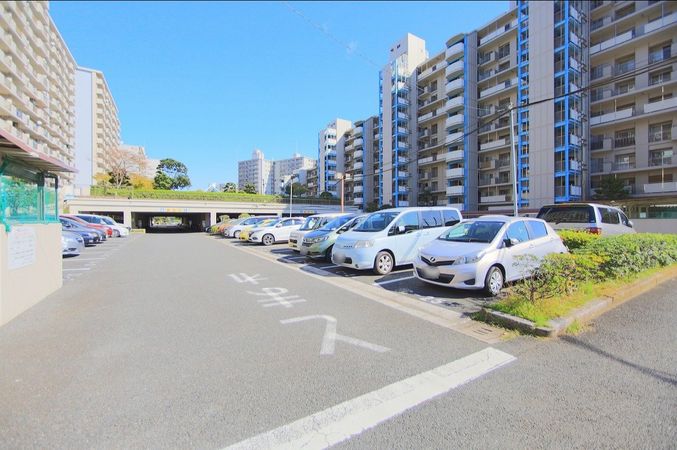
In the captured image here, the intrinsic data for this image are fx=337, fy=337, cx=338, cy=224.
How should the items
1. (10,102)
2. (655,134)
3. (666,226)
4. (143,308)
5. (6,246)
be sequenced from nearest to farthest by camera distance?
(6,246) < (143,308) < (666,226) < (655,134) < (10,102)

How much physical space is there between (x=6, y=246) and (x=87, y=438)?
422 cm

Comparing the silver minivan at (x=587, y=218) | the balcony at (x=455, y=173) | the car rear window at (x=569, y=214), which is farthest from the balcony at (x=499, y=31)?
the car rear window at (x=569, y=214)

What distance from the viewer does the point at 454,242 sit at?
696 cm

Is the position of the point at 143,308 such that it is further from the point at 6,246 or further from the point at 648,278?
the point at 648,278

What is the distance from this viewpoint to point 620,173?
34.2 metres

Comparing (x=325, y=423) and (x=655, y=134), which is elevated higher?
(x=655, y=134)

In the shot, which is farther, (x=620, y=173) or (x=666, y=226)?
(x=620, y=173)

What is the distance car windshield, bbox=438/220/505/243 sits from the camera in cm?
676

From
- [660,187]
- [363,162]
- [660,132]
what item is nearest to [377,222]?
[660,187]

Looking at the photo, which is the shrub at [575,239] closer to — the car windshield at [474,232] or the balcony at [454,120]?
the car windshield at [474,232]

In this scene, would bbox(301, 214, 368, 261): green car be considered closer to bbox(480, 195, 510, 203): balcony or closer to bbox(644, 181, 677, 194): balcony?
bbox(644, 181, 677, 194): balcony

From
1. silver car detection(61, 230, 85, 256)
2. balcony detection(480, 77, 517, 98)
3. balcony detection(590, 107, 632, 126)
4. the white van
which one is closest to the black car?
silver car detection(61, 230, 85, 256)

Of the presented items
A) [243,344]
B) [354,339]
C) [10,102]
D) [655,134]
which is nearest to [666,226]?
[655,134]

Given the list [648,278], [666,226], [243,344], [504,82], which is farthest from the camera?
[504,82]
